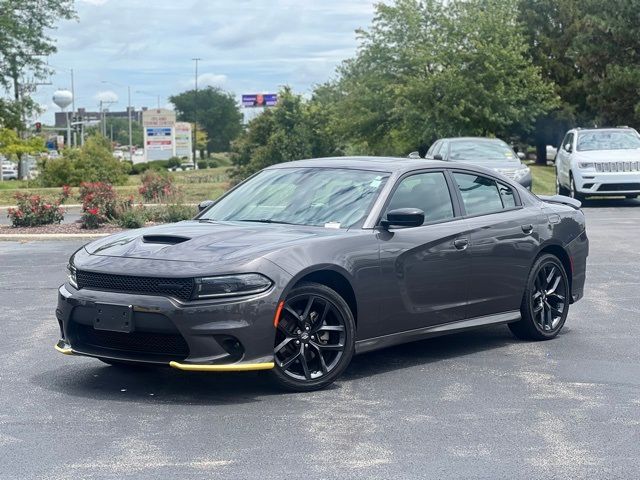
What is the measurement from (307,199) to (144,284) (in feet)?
5.69

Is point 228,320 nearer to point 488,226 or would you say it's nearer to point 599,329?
point 488,226

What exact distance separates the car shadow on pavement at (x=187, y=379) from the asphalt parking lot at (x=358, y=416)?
1cm

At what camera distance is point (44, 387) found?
770cm

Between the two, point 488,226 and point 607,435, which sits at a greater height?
point 488,226

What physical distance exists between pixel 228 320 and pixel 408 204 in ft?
6.79

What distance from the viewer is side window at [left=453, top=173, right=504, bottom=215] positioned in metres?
9.05

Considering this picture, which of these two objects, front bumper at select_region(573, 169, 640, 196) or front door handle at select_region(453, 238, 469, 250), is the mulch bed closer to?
front bumper at select_region(573, 169, 640, 196)

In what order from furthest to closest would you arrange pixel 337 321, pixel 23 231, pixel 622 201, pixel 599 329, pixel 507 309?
pixel 622 201 < pixel 23 231 < pixel 599 329 < pixel 507 309 < pixel 337 321

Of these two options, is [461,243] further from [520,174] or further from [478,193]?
[520,174]

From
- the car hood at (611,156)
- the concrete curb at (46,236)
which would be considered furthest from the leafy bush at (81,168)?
the concrete curb at (46,236)

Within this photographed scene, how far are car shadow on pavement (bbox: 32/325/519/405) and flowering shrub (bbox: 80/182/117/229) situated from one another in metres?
12.9

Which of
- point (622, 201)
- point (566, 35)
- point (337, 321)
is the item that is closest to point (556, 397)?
point (337, 321)

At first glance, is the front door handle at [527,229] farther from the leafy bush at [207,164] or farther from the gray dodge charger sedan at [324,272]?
the leafy bush at [207,164]

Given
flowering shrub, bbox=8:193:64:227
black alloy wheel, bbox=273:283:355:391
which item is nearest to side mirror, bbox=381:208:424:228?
black alloy wheel, bbox=273:283:355:391
